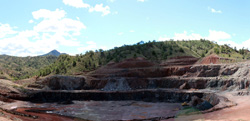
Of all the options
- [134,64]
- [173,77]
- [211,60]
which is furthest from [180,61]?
[134,64]

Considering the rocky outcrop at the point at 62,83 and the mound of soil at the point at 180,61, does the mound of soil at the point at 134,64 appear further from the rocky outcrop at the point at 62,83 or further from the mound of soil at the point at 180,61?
the rocky outcrop at the point at 62,83

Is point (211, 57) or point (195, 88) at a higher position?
point (211, 57)

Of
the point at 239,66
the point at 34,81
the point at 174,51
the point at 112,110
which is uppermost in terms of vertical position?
the point at 174,51

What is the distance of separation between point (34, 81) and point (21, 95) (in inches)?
476

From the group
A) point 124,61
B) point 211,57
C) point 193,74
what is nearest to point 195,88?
point 193,74

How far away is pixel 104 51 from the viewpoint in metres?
78.4

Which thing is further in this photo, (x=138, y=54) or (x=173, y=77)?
(x=138, y=54)

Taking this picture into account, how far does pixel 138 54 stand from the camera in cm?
6625

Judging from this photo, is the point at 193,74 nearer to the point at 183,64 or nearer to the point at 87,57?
the point at 183,64

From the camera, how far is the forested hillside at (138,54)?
2484 inches

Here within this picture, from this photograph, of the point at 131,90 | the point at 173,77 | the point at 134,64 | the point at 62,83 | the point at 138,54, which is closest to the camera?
the point at 131,90

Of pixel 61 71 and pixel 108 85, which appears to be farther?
pixel 61 71

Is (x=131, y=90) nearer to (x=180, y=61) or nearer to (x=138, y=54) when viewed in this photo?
(x=180, y=61)

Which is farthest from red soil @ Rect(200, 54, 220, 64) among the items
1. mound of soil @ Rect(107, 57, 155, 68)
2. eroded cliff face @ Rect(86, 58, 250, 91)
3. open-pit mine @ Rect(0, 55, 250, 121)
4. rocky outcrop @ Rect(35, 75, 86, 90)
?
rocky outcrop @ Rect(35, 75, 86, 90)
